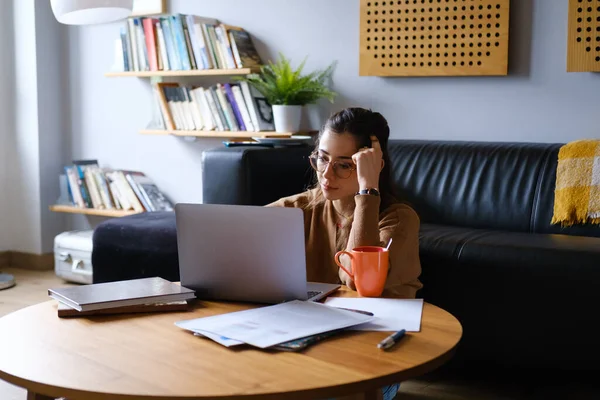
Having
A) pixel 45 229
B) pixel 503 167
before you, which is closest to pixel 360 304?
pixel 503 167

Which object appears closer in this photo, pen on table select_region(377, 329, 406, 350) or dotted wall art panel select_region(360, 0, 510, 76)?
pen on table select_region(377, 329, 406, 350)

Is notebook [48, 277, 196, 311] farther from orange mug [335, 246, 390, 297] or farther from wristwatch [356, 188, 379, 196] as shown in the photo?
wristwatch [356, 188, 379, 196]

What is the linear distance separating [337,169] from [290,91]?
1.93 meters

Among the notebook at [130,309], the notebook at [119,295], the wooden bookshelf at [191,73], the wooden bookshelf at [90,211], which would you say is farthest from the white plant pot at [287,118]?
the notebook at [130,309]

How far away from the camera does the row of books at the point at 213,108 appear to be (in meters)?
3.93

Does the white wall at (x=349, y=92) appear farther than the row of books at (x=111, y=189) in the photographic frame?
No

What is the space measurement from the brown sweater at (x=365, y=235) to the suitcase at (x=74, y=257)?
8.24 ft

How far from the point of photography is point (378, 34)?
3654 millimetres

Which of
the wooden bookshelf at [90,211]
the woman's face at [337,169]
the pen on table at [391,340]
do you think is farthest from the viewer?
the wooden bookshelf at [90,211]

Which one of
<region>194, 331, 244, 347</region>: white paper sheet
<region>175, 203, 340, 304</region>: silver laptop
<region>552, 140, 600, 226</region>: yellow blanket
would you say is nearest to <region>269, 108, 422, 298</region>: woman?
<region>175, 203, 340, 304</region>: silver laptop

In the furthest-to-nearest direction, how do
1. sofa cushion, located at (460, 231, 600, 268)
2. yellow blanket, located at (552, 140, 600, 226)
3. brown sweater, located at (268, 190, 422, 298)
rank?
Answer: 1. yellow blanket, located at (552, 140, 600, 226)
2. sofa cushion, located at (460, 231, 600, 268)
3. brown sweater, located at (268, 190, 422, 298)

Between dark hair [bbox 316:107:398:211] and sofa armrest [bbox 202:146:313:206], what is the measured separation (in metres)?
1.14

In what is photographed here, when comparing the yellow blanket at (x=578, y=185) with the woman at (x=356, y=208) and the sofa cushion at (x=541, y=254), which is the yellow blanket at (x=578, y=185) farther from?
the woman at (x=356, y=208)

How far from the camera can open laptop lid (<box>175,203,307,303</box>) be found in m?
1.51
